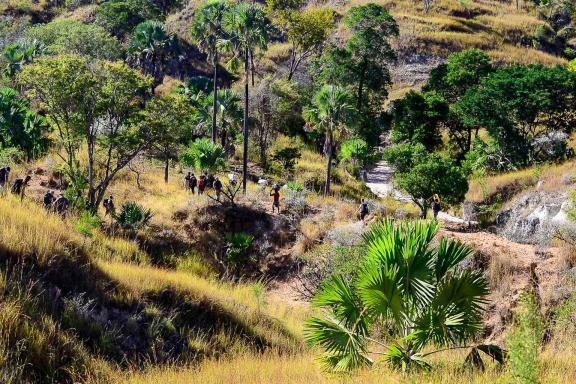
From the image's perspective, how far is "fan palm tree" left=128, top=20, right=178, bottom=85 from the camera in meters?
49.5

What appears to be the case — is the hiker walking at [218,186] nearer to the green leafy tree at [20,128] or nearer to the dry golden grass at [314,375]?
the green leafy tree at [20,128]

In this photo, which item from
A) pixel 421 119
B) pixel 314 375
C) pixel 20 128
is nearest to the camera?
pixel 314 375

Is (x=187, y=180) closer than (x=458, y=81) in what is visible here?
Yes

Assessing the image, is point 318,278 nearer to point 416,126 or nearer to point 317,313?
point 317,313

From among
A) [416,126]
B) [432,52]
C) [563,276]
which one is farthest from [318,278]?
[432,52]

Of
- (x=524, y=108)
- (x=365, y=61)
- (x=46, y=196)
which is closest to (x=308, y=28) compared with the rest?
(x=365, y=61)

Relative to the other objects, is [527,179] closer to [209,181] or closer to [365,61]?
[209,181]

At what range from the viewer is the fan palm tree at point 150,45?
49.5m

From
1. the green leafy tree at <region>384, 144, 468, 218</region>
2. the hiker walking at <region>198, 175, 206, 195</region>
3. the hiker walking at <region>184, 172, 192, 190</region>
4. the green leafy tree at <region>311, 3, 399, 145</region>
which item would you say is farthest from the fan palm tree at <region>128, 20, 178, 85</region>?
the green leafy tree at <region>384, 144, 468, 218</region>

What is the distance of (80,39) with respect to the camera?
45.5 m

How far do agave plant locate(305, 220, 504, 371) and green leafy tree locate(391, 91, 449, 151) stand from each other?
34.6m

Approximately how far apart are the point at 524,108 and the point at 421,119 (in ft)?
29.0

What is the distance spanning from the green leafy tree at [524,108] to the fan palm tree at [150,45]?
30.6m

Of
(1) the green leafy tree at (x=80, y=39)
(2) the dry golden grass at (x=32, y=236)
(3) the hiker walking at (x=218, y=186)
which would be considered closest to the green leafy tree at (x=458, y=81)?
(3) the hiker walking at (x=218, y=186)
